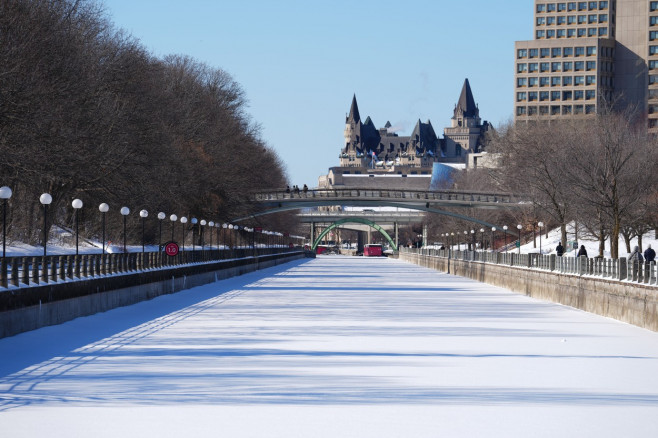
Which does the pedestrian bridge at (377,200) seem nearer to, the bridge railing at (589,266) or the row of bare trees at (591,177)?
the row of bare trees at (591,177)

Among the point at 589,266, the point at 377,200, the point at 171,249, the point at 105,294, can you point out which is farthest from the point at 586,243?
the point at 105,294

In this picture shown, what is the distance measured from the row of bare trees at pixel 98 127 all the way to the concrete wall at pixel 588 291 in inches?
778

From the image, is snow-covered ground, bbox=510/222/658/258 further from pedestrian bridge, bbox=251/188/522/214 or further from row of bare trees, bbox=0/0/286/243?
row of bare trees, bbox=0/0/286/243

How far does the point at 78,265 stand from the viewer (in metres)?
35.0

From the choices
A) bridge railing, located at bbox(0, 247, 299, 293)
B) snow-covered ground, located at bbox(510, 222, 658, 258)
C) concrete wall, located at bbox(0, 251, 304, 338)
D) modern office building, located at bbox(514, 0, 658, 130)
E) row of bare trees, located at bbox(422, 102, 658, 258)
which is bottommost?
concrete wall, located at bbox(0, 251, 304, 338)

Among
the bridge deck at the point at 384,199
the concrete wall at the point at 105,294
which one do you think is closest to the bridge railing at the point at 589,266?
the concrete wall at the point at 105,294

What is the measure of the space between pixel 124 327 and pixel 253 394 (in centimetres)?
1381

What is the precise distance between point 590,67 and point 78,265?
14474 centimetres

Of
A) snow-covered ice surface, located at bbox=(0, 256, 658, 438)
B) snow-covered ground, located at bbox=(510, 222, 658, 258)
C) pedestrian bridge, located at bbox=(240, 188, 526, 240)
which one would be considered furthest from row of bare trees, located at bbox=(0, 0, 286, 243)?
pedestrian bridge, located at bbox=(240, 188, 526, 240)

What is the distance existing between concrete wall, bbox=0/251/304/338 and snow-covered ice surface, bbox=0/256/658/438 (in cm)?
41

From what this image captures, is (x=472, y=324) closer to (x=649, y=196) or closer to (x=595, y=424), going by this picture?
(x=595, y=424)

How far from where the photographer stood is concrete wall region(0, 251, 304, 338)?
91.6 feet

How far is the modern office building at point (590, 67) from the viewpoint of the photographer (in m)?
169

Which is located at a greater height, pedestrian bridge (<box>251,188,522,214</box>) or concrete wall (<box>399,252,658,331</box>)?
pedestrian bridge (<box>251,188,522,214</box>)
